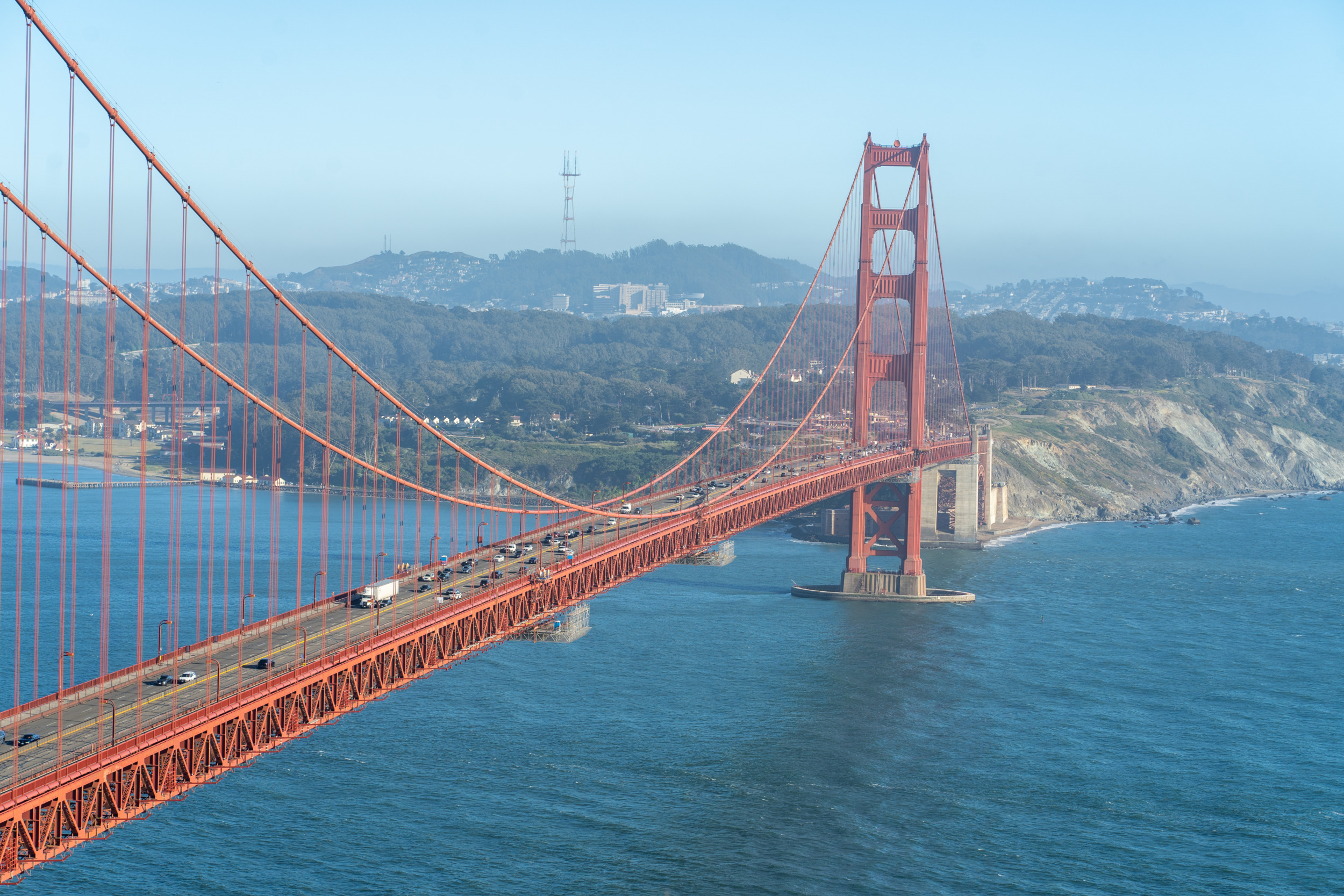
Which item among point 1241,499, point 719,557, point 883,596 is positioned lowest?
point 883,596

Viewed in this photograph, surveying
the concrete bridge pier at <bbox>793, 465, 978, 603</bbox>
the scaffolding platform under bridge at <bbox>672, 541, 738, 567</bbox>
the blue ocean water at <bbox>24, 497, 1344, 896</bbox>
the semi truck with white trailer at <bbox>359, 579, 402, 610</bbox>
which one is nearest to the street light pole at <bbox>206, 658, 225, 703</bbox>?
the semi truck with white trailer at <bbox>359, 579, 402, 610</bbox>

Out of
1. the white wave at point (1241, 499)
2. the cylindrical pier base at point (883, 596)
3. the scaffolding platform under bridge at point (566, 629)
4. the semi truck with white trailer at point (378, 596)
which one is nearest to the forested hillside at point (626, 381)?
the white wave at point (1241, 499)

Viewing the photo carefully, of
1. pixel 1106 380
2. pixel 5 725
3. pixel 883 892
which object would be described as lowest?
pixel 883 892

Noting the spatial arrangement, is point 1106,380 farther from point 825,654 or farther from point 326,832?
point 326,832

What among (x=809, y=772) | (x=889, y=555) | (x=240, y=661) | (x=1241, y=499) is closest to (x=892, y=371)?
(x=889, y=555)

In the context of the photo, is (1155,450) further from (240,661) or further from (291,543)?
(240,661)

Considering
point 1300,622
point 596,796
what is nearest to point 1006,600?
point 1300,622
